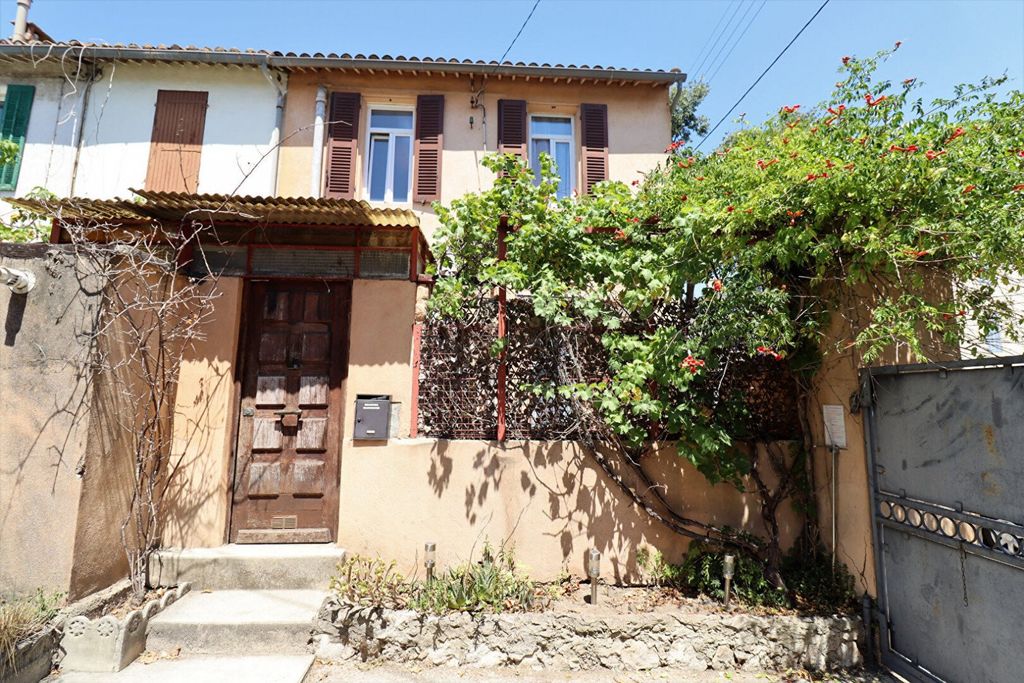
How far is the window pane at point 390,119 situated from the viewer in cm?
819

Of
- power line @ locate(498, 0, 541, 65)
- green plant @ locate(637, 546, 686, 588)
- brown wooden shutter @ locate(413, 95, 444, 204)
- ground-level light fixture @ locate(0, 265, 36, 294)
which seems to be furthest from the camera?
brown wooden shutter @ locate(413, 95, 444, 204)

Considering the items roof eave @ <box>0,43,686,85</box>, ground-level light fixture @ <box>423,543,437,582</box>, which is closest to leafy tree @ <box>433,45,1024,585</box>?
ground-level light fixture @ <box>423,543,437,582</box>

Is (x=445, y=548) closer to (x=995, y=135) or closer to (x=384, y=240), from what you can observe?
(x=384, y=240)

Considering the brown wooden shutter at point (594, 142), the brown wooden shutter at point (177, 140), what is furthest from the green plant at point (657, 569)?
the brown wooden shutter at point (177, 140)

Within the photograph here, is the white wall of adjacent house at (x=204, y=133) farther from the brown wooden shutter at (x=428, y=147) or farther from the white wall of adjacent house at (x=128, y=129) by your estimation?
the brown wooden shutter at (x=428, y=147)

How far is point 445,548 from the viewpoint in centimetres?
429

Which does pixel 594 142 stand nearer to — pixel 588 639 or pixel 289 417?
pixel 289 417

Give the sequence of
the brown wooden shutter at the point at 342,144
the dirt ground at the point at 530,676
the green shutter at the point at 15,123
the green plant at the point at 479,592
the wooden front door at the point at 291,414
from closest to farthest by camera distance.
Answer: the dirt ground at the point at 530,676, the green plant at the point at 479,592, the wooden front door at the point at 291,414, the green shutter at the point at 15,123, the brown wooden shutter at the point at 342,144

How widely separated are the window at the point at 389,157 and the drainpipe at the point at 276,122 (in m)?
1.39

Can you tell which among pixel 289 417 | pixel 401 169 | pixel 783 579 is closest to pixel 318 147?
pixel 401 169

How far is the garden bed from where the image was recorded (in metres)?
3.64

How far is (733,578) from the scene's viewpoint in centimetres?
412

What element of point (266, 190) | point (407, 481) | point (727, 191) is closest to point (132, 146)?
point (266, 190)

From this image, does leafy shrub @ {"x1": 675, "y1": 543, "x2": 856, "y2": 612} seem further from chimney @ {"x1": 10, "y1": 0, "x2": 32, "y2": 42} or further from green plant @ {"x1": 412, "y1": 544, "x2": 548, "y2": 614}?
chimney @ {"x1": 10, "y1": 0, "x2": 32, "y2": 42}
